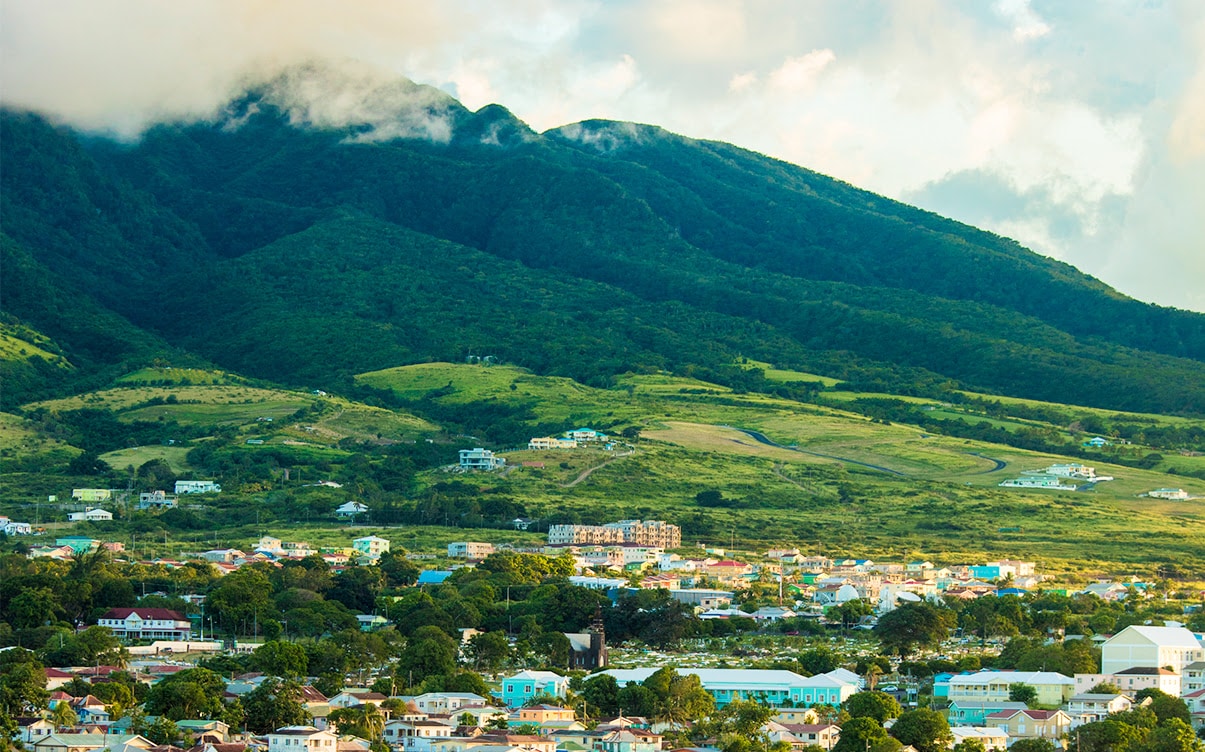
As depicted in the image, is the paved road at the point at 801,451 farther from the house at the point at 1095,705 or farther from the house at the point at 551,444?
the house at the point at 1095,705

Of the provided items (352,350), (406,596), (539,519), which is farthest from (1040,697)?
(352,350)

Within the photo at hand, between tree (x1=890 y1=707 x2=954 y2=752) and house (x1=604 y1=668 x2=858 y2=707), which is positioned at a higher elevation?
house (x1=604 y1=668 x2=858 y2=707)

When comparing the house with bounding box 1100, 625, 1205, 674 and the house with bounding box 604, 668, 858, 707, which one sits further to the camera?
the house with bounding box 1100, 625, 1205, 674

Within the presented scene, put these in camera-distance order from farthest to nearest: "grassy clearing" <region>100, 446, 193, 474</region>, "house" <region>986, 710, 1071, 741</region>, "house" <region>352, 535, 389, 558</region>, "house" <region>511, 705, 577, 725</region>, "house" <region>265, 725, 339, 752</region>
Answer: "grassy clearing" <region>100, 446, 193, 474</region> < "house" <region>352, 535, 389, 558</region> < "house" <region>986, 710, 1071, 741</region> < "house" <region>511, 705, 577, 725</region> < "house" <region>265, 725, 339, 752</region>

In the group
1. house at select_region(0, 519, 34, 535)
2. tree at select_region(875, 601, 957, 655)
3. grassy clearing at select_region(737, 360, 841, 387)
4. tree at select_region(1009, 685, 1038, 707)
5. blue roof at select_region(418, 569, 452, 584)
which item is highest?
grassy clearing at select_region(737, 360, 841, 387)

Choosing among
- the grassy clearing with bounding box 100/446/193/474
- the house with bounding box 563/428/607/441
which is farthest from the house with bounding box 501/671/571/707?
the house with bounding box 563/428/607/441

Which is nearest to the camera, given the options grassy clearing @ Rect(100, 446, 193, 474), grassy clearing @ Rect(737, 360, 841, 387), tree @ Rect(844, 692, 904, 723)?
tree @ Rect(844, 692, 904, 723)

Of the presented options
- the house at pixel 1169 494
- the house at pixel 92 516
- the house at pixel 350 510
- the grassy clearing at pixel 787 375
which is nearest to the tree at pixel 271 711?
the house at pixel 350 510

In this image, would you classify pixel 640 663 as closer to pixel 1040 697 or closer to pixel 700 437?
A: pixel 1040 697

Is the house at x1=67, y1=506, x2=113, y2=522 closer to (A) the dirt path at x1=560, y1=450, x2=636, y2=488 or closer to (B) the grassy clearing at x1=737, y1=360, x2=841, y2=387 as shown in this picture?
(A) the dirt path at x1=560, y1=450, x2=636, y2=488

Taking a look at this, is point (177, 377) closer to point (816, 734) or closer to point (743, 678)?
point (743, 678)
